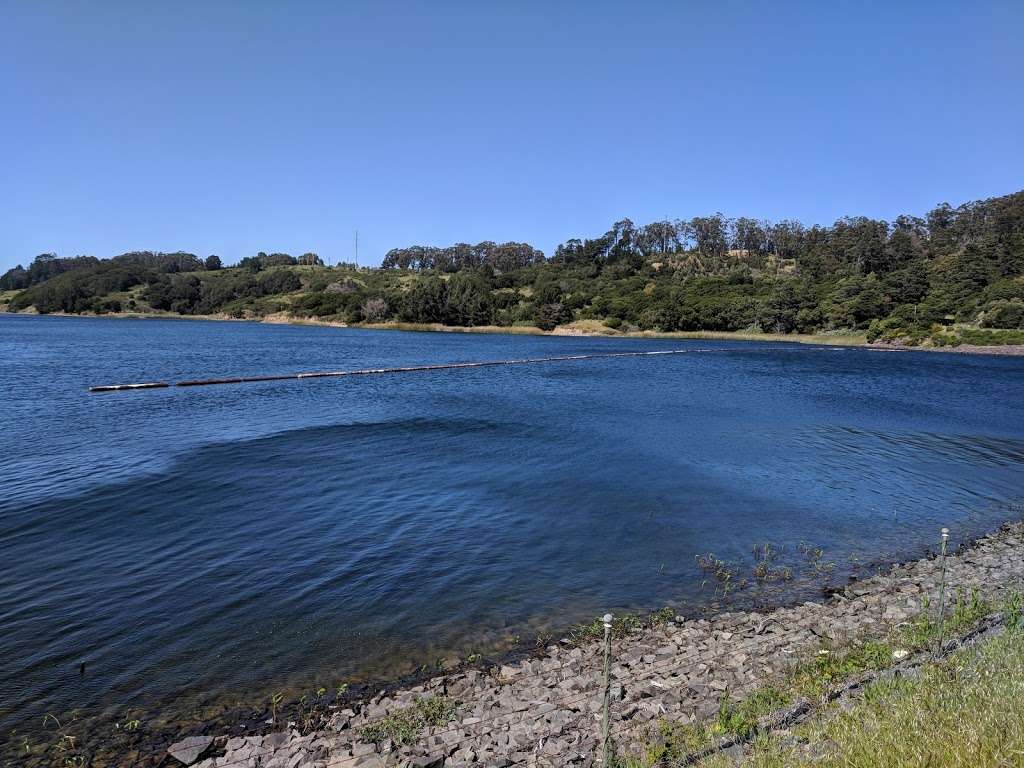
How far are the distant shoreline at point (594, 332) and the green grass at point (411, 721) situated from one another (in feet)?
334

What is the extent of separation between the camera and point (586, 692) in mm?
9109

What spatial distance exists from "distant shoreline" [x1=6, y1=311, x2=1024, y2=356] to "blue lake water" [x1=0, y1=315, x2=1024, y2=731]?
5902cm

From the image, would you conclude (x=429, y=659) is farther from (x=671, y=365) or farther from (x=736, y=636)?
(x=671, y=365)

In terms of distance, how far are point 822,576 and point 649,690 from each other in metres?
7.10

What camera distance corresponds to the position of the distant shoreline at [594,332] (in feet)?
307

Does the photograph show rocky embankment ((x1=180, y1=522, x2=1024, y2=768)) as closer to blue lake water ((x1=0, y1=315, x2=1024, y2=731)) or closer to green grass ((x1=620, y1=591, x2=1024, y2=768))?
green grass ((x1=620, y1=591, x2=1024, y2=768))

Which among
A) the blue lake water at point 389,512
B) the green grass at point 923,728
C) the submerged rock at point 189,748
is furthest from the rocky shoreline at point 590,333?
the submerged rock at point 189,748

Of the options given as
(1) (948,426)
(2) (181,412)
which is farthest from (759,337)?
(2) (181,412)

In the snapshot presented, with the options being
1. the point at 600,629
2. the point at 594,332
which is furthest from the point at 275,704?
the point at 594,332

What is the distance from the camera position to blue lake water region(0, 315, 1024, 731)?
11180mm

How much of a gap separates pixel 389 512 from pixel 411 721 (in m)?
9.98

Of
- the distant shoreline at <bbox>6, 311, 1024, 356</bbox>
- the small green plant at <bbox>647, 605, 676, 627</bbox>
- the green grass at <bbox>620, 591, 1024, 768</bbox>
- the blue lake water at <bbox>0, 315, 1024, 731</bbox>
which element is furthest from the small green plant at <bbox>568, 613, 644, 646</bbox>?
the distant shoreline at <bbox>6, 311, 1024, 356</bbox>

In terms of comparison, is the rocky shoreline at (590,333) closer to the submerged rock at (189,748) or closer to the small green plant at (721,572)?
the small green plant at (721,572)

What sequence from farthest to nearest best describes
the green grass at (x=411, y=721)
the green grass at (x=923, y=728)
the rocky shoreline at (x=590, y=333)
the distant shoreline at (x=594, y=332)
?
the distant shoreline at (x=594, y=332) → the rocky shoreline at (x=590, y=333) → the green grass at (x=411, y=721) → the green grass at (x=923, y=728)
